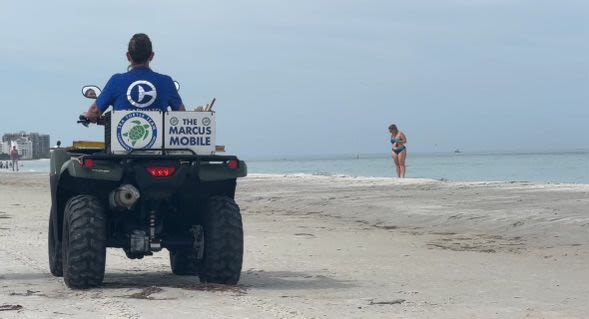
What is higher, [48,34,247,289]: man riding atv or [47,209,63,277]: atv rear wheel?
[48,34,247,289]: man riding atv

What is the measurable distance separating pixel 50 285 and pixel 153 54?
2005 millimetres

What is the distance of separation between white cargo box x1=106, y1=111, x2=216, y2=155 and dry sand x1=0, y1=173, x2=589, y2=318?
1.08m

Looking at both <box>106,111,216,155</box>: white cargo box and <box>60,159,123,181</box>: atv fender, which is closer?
<box>60,159,123,181</box>: atv fender

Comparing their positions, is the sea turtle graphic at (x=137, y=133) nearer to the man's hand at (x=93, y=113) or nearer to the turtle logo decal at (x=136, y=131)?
the turtle logo decal at (x=136, y=131)

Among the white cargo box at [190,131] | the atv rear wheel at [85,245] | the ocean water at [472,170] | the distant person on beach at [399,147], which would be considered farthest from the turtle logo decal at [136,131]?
the ocean water at [472,170]

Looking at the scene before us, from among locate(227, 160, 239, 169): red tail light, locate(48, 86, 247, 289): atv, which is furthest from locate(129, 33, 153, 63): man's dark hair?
locate(227, 160, 239, 169): red tail light

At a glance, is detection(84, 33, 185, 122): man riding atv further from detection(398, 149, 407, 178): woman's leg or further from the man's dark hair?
detection(398, 149, 407, 178): woman's leg

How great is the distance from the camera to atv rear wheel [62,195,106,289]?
7.84 meters

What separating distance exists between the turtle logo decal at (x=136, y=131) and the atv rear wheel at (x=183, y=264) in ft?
4.42

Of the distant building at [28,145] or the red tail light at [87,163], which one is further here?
the distant building at [28,145]

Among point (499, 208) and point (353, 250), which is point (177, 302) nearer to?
point (353, 250)

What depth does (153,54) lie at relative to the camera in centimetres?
845

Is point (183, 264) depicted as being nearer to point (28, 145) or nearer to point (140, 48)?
point (140, 48)

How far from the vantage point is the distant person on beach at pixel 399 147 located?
88.3 ft
